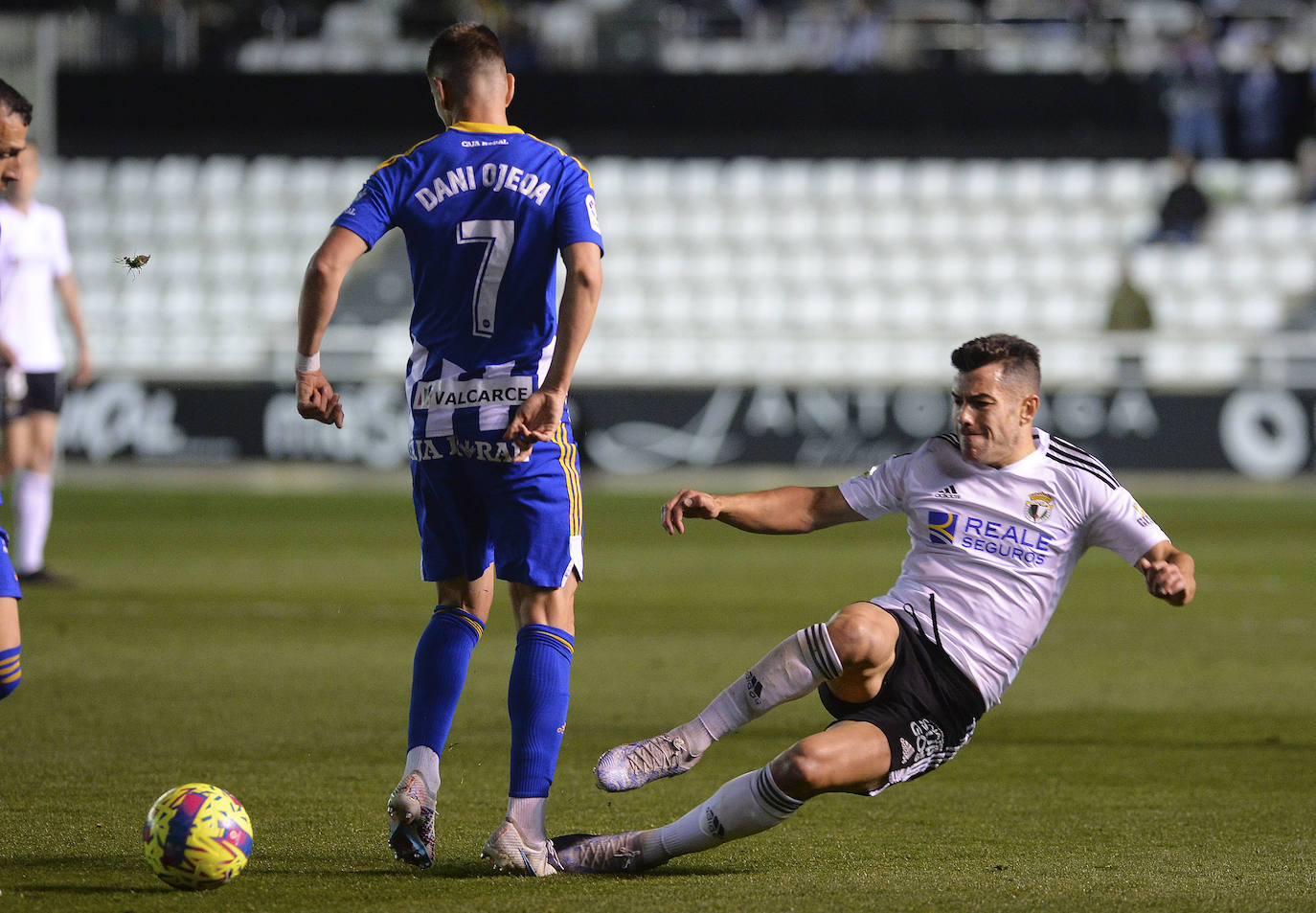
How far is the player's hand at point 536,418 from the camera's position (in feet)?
13.3

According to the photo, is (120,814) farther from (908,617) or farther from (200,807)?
(908,617)

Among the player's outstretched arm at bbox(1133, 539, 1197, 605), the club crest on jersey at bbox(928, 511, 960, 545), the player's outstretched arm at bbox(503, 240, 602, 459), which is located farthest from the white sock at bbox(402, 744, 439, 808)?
the player's outstretched arm at bbox(1133, 539, 1197, 605)

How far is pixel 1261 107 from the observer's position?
2119cm

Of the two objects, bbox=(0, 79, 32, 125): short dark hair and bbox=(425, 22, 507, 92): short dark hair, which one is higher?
bbox=(425, 22, 507, 92): short dark hair

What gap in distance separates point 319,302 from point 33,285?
20.5ft

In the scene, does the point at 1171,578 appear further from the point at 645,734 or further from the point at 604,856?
the point at 645,734

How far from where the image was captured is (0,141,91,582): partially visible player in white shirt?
9414mm

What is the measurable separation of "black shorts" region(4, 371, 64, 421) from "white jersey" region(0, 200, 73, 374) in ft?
0.15

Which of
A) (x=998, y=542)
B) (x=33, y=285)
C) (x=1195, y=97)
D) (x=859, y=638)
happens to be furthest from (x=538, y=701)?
(x=1195, y=97)

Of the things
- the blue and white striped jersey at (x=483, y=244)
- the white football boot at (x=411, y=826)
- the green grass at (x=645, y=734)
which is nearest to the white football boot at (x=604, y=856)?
the green grass at (x=645, y=734)

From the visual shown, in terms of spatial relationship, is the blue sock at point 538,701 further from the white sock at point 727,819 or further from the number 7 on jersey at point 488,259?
the number 7 on jersey at point 488,259

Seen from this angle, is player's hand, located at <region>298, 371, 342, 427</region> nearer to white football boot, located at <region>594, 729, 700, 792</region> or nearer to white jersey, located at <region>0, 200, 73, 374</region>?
white football boot, located at <region>594, 729, 700, 792</region>

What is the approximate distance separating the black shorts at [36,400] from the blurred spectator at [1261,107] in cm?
1576

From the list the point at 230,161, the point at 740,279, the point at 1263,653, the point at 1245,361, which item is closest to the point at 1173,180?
the point at 1245,361
